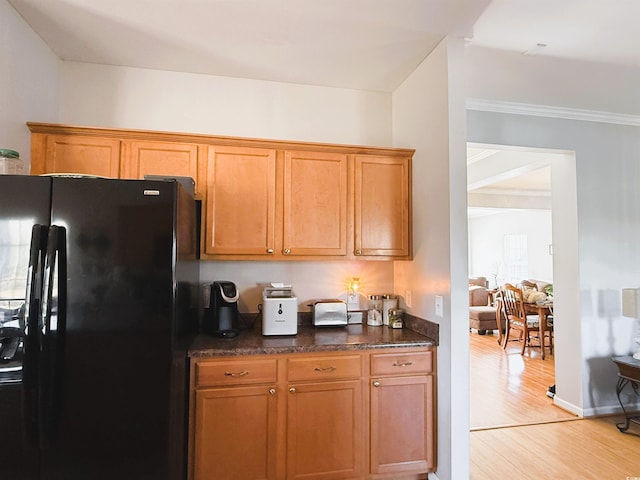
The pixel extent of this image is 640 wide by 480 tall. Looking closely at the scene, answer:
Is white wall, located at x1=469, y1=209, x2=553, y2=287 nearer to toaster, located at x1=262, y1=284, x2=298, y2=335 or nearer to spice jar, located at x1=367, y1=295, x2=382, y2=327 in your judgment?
spice jar, located at x1=367, y1=295, x2=382, y2=327

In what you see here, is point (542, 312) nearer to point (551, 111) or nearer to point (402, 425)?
point (551, 111)

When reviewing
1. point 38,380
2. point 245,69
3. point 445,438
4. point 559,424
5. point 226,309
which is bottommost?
point 559,424

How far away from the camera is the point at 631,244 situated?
11.9 ft

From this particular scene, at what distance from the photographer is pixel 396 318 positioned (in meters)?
2.76

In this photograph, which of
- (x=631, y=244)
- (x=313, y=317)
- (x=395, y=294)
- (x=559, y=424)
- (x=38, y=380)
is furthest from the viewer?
(x=631, y=244)

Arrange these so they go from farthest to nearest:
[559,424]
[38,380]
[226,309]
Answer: [559,424]
[226,309]
[38,380]

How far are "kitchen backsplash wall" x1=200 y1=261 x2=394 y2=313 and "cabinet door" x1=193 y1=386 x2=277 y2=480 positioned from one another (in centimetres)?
76

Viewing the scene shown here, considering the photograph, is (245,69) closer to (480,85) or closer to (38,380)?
(480,85)

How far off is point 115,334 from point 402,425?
1.69m

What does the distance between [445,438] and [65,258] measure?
226 centimetres

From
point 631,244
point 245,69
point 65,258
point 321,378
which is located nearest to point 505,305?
point 631,244

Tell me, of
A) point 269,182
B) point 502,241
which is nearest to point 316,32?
point 269,182

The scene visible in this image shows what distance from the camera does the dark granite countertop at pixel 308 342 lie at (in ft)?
7.02

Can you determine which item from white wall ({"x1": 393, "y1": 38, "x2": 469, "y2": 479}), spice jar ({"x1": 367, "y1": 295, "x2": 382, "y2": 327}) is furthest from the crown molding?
spice jar ({"x1": 367, "y1": 295, "x2": 382, "y2": 327})
